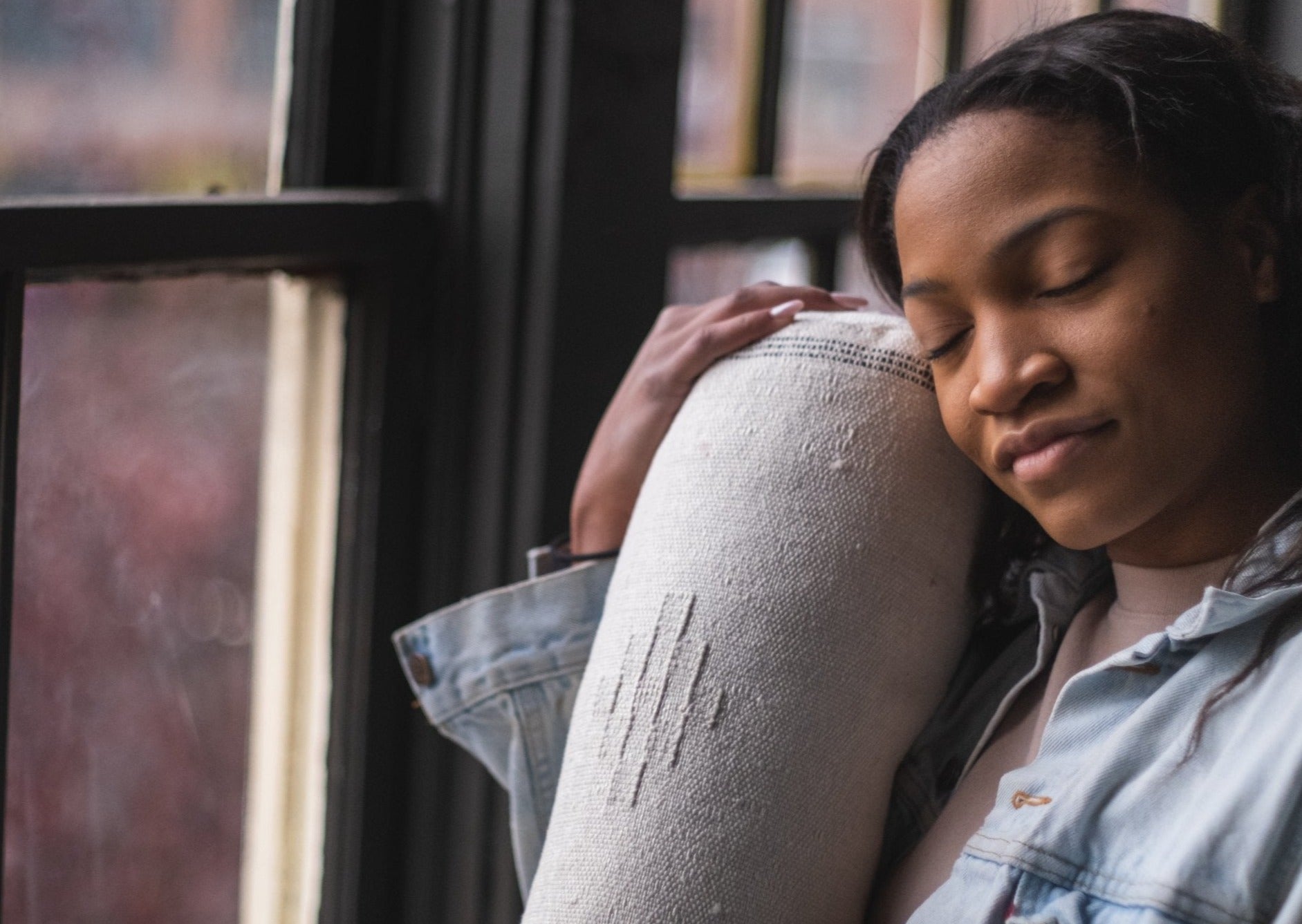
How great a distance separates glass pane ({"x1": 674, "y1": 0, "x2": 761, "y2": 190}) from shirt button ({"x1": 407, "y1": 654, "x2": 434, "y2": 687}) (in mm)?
848

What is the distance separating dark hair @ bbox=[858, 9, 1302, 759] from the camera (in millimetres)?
850

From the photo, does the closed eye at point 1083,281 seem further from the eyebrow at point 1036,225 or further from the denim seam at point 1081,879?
the denim seam at point 1081,879

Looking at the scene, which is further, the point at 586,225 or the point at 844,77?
the point at 844,77

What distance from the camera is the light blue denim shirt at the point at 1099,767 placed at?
737mm

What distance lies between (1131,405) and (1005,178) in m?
0.16

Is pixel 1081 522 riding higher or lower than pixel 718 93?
lower

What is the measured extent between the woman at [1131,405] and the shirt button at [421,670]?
1.40 ft

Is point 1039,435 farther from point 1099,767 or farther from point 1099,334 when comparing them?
point 1099,767

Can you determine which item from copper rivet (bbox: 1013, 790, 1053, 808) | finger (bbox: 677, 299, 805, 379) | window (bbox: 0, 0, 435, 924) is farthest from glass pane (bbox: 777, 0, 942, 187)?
copper rivet (bbox: 1013, 790, 1053, 808)

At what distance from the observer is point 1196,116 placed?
0.87m

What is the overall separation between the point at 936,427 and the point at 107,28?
75 cm

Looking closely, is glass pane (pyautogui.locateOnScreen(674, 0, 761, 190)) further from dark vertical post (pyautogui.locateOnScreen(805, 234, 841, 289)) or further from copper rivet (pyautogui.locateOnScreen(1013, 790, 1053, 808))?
copper rivet (pyautogui.locateOnScreen(1013, 790, 1053, 808))

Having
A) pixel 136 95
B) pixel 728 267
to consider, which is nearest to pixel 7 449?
pixel 136 95

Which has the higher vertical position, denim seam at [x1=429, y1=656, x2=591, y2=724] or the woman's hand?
the woman's hand
